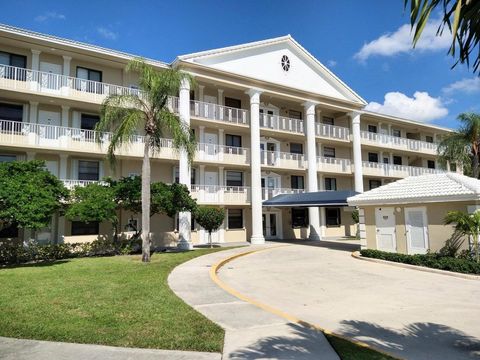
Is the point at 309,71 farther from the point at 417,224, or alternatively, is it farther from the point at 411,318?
the point at 411,318

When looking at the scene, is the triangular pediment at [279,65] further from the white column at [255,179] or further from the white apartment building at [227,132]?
the white column at [255,179]

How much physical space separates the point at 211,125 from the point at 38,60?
11.6 m

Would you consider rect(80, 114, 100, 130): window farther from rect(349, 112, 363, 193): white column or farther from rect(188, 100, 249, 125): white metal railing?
rect(349, 112, 363, 193): white column

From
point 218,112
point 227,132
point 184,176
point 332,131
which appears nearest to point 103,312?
point 184,176

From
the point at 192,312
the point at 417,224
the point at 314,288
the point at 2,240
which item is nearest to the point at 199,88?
the point at 2,240

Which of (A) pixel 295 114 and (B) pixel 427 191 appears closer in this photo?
(B) pixel 427 191

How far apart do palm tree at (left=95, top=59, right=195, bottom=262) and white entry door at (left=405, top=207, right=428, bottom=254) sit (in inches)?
407

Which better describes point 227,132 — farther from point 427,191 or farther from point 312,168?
point 427,191

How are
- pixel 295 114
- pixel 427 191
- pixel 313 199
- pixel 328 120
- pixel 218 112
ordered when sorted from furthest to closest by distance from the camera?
pixel 328 120 → pixel 295 114 → pixel 218 112 → pixel 313 199 → pixel 427 191

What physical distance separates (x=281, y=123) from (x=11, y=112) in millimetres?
18762

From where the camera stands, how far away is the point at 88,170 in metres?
23.3

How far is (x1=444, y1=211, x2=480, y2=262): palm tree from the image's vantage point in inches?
518

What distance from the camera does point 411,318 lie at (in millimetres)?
7355

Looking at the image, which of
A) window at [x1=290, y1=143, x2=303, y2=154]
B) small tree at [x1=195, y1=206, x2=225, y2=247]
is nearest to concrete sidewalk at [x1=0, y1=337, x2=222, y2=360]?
small tree at [x1=195, y1=206, x2=225, y2=247]
